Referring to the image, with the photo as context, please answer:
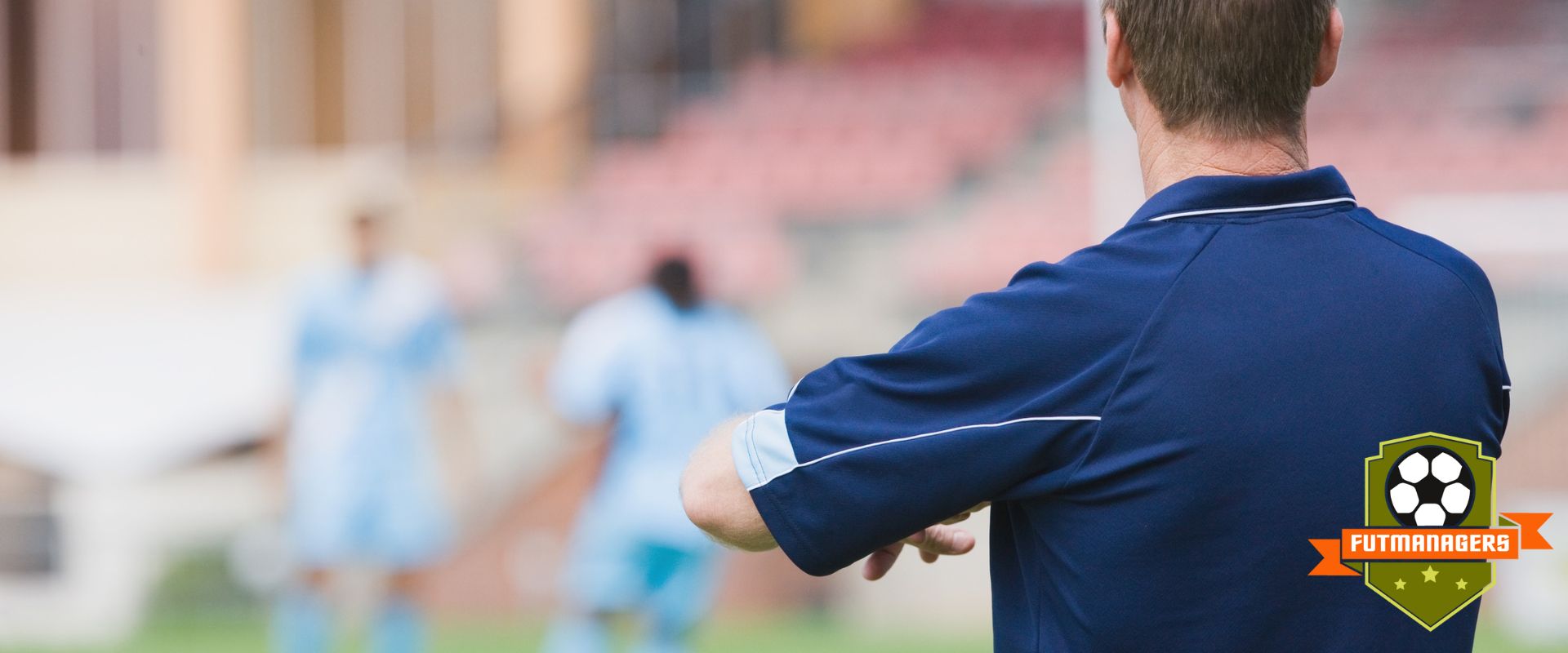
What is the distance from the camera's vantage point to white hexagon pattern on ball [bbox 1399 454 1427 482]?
4.75ft

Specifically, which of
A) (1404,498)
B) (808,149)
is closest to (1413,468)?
(1404,498)

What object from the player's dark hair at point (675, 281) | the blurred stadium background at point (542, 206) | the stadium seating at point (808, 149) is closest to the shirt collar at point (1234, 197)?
the player's dark hair at point (675, 281)

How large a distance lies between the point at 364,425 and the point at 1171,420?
221 inches

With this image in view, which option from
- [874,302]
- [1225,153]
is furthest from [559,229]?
[1225,153]

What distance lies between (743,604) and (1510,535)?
7907 mm

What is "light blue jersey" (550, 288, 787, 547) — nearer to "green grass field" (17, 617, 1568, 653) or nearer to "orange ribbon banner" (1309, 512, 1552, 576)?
"green grass field" (17, 617, 1568, 653)

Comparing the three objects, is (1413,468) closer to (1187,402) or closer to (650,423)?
(1187,402)

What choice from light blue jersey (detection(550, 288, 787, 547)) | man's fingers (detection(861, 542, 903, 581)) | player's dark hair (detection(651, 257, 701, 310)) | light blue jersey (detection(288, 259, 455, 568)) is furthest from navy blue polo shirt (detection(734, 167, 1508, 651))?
light blue jersey (detection(288, 259, 455, 568))

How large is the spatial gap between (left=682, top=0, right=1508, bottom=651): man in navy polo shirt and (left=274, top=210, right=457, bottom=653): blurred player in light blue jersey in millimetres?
5245

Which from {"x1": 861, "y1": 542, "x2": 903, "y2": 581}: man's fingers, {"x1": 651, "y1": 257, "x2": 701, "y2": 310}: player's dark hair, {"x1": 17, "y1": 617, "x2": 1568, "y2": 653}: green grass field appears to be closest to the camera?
{"x1": 861, "y1": 542, "x2": 903, "y2": 581}: man's fingers

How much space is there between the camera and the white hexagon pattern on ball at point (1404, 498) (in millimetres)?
1448

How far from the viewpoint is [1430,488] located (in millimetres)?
1473

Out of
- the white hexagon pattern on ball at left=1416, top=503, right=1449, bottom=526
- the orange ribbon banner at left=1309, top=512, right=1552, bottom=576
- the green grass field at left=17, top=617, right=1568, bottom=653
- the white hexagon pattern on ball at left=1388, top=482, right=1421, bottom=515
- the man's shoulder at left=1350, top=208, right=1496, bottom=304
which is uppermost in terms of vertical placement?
the man's shoulder at left=1350, top=208, right=1496, bottom=304

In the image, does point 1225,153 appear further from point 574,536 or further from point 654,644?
point 574,536
